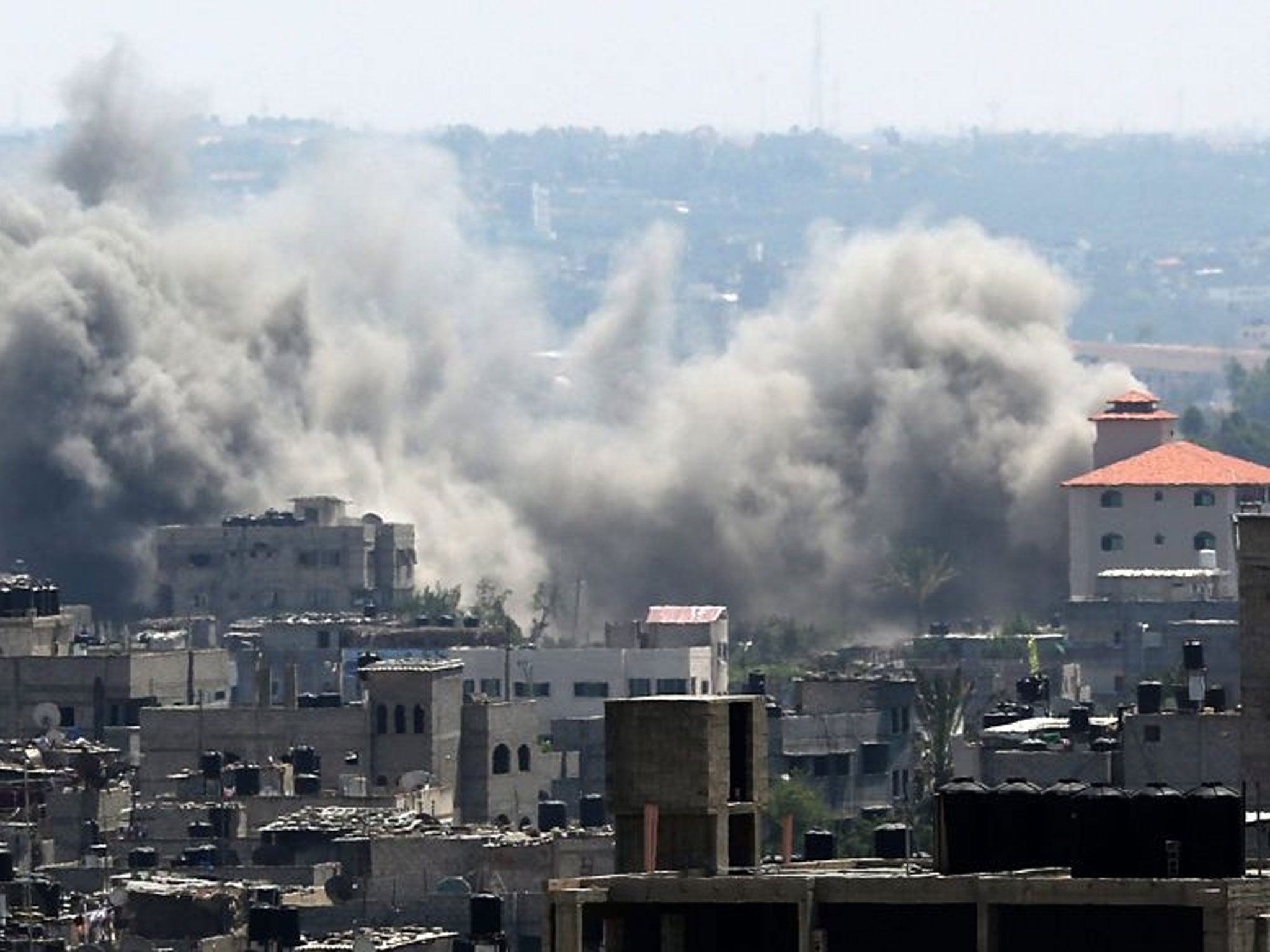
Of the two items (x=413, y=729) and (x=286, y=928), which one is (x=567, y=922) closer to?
(x=286, y=928)

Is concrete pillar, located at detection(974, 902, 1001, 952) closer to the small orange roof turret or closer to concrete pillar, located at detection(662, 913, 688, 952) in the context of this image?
concrete pillar, located at detection(662, 913, 688, 952)

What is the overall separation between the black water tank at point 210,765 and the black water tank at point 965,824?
176 feet

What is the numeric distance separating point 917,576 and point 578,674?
2805cm

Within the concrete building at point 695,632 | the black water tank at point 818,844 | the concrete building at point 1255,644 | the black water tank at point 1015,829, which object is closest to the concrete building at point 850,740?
the concrete building at point 695,632

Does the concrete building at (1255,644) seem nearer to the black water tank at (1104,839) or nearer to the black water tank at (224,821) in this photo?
the black water tank at (1104,839)

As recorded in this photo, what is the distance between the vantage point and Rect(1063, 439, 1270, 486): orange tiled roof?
119 meters

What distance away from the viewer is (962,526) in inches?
5162

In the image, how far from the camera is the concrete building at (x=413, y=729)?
81.1 metres

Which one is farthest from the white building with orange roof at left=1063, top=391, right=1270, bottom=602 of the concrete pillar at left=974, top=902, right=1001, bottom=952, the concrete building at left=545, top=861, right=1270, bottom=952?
the concrete pillar at left=974, top=902, right=1001, bottom=952

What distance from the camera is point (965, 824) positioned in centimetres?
2456

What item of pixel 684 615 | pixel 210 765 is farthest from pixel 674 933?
pixel 684 615

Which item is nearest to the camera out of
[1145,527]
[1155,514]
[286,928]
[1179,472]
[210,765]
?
[286,928]

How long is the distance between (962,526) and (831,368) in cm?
866

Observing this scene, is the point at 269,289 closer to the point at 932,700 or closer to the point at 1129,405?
the point at 1129,405
